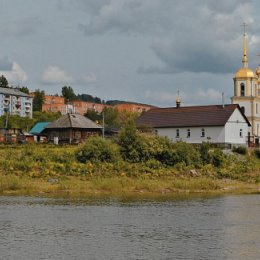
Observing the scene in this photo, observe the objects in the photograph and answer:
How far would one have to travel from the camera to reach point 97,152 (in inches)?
2638

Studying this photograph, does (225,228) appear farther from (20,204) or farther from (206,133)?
(206,133)

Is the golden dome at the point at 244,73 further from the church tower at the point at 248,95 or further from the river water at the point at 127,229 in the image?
the river water at the point at 127,229

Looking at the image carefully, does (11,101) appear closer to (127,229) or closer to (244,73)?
(244,73)

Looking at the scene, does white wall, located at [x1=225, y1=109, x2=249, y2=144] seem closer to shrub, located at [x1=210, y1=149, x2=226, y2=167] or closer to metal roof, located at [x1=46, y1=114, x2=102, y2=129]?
shrub, located at [x1=210, y1=149, x2=226, y2=167]

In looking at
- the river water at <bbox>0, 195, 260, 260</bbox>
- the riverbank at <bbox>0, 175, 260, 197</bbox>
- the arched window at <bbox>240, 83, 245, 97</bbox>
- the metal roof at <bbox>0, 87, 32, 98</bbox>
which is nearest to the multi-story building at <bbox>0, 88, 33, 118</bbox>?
the metal roof at <bbox>0, 87, 32, 98</bbox>

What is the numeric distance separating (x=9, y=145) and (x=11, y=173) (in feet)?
50.1

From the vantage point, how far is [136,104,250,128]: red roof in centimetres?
9221

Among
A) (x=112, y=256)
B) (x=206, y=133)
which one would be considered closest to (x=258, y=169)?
(x=206, y=133)

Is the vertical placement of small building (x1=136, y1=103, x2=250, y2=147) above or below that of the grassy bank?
above

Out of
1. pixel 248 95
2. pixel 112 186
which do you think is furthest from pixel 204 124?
pixel 112 186

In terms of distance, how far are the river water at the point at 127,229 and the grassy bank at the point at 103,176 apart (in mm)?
6576

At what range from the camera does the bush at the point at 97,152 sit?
219ft

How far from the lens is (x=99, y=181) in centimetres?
5922

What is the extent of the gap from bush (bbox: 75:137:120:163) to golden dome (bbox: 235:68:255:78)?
45.7 metres
